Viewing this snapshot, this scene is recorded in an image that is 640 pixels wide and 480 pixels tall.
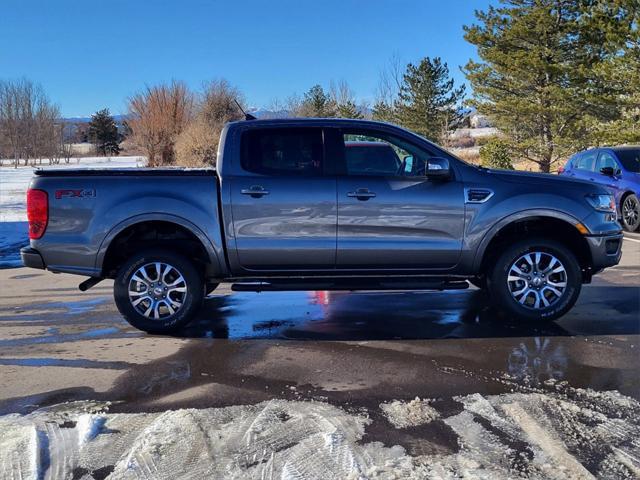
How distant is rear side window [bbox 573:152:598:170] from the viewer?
12.9 meters

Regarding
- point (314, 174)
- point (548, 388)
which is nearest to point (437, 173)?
point (314, 174)

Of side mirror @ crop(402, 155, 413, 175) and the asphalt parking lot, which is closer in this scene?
the asphalt parking lot

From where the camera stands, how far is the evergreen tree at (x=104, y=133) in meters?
70.5

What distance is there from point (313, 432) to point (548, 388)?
5.99 ft

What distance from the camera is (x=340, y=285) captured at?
544 cm

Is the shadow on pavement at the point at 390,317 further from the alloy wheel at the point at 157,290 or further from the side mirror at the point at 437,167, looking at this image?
the side mirror at the point at 437,167

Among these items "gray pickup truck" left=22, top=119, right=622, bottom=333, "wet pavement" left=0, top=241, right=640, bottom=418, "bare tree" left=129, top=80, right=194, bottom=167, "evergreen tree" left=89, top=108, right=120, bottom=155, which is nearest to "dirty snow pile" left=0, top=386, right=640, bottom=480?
"wet pavement" left=0, top=241, right=640, bottom=418

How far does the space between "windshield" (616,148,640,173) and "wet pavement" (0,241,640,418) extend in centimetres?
582

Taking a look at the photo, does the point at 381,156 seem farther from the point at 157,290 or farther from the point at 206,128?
the point at 206,128

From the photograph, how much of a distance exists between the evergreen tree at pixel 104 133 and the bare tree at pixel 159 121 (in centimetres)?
3859

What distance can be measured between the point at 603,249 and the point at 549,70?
19.9 meters

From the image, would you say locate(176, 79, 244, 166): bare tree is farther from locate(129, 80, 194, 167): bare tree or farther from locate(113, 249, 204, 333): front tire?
locate(113, 249, 204, 333): front tire

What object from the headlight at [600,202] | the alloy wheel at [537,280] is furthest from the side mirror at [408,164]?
the headlight at [600,202]

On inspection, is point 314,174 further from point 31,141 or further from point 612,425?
point 31,141
